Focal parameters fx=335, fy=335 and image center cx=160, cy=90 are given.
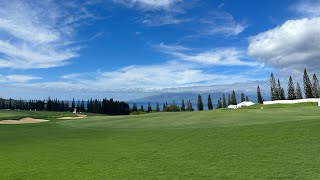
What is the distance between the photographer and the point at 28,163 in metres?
18.6

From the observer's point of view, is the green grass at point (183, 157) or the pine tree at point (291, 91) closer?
the green grass at point (183, 157)

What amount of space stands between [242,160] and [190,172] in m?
3.15

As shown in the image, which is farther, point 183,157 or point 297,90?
point 297,90

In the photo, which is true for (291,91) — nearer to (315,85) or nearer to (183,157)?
(315,85)

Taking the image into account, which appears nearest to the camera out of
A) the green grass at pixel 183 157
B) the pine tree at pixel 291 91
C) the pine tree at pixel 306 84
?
the green grass at pixel 183 157

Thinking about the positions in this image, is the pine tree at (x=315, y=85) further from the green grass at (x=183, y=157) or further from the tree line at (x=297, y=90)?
the green grass at (x=183, y=157)

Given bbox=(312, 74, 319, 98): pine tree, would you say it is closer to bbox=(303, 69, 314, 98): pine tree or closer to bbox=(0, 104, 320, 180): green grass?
bbox=(303, 69, 314, 98): pine tree

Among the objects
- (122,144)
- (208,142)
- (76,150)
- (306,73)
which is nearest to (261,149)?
(208,142)

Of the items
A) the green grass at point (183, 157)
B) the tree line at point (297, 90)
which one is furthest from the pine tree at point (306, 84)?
the green grass at point (183, 157)

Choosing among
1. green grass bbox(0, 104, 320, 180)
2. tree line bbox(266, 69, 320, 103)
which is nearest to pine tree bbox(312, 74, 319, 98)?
tree line bbox(266, 69, 320, 103)

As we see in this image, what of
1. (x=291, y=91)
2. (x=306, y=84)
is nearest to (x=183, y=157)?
(x=306, y=84)

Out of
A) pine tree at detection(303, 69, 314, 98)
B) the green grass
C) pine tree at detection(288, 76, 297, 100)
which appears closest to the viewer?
the green grass

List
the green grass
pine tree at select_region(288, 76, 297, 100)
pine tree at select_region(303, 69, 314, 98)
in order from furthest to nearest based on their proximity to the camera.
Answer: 1. pine tree at select_region(288, 76, 297, 100)
2. pine tree at select_region(303, 69, 314, 98)
3. the green grass

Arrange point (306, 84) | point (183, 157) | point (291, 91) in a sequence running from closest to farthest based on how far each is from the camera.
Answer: point (183, 157) < point (306, 84) < point (291, 91)
